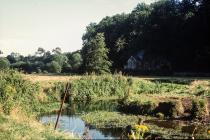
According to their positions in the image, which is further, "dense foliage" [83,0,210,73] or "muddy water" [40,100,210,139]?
"dense foliage" [83,0,210,73]

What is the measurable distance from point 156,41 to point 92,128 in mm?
62379

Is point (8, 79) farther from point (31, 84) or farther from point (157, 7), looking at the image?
point (157, 7)

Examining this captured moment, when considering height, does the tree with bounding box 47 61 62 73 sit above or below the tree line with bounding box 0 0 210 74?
below

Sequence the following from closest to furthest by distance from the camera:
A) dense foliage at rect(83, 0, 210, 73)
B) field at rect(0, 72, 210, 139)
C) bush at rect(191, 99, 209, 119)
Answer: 1. field at rect(0, 72, 210, 139)
2. bush at rect(191, 99, 209, 119)
3. dense foliage at rect(83, 0, 210, 73)

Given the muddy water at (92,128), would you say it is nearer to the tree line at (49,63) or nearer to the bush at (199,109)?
the bush at (199,109)

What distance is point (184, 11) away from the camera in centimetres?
8431

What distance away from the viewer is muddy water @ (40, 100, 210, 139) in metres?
24.5

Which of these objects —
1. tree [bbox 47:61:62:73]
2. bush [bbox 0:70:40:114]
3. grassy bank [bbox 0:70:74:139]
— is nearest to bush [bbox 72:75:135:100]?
grassy bank [bbox 0:70:74:139]

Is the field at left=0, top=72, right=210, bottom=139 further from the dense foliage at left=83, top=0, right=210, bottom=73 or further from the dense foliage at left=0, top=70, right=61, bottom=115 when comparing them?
the dense foliage at left=83, top=0, right=210, bottom=73

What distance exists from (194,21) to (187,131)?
55.8 m

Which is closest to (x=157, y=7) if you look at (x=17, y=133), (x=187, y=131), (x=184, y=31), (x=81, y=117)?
(x=184, y=31)

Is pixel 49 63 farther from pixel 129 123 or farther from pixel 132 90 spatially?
pixel 129 123

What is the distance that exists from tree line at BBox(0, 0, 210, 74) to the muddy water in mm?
37435

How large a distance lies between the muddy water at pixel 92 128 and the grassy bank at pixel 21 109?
1.37 metres
